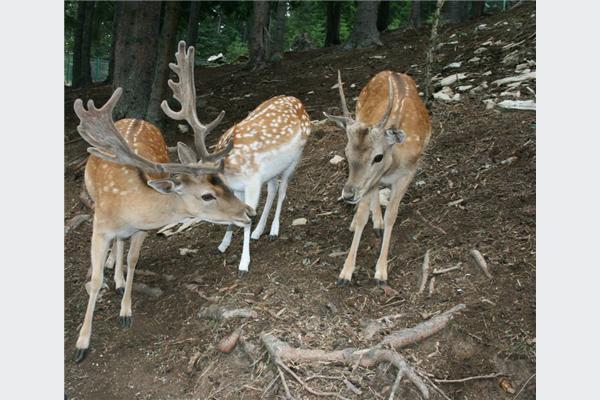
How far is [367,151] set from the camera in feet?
15.2

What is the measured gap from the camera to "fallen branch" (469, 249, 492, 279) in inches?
182

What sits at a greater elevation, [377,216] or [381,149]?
[381,149]

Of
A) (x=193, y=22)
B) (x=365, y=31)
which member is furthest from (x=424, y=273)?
(x=193, y=22)

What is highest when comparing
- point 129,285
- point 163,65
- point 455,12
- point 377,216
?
point 455,12

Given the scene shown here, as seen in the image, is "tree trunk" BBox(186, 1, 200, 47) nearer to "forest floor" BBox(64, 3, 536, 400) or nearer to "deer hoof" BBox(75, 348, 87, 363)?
"forest floor" BBox(64, 3, 536, 400)

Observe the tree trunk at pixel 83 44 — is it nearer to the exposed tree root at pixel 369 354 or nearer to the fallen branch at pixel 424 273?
the fallen branch at pixel 424 273

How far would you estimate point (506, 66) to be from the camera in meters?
8.72

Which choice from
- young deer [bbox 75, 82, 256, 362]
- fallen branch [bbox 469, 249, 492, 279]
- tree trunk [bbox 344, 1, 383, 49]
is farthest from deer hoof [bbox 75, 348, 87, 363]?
tree trunk [bbox 344, 1, 383, 49]

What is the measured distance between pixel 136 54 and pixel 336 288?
15.8 ft

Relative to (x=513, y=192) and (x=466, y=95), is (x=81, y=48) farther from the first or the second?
(x=513, y=192)

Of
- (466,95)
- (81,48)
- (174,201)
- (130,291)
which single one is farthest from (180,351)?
(81,48)

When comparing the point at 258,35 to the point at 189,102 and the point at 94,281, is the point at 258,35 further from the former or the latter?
the point at 94,281

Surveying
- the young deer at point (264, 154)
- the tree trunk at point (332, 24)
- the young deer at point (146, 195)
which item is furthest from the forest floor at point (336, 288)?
the tree trunk at point (332, 24)

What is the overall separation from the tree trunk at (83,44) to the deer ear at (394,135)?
1403 cm
